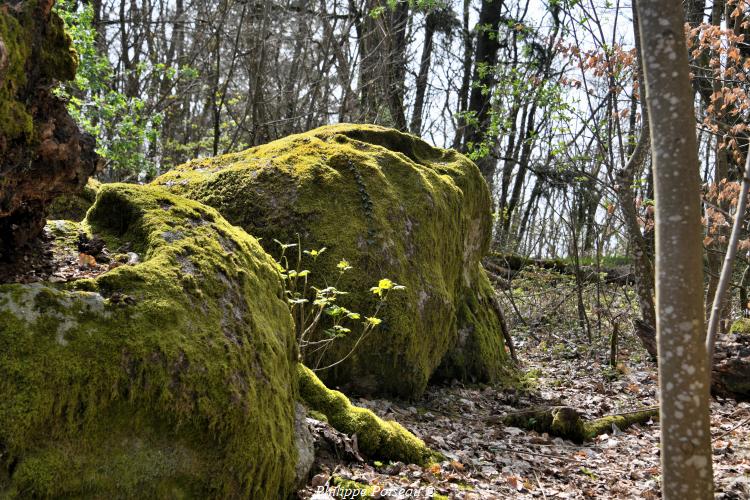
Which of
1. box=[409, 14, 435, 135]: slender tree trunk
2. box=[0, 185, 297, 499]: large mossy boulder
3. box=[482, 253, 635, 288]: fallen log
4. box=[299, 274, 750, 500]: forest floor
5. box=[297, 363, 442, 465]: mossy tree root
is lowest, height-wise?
box=[299, 274, 750, 500]: forest floor

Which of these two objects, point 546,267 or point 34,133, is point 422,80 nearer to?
point 546,267

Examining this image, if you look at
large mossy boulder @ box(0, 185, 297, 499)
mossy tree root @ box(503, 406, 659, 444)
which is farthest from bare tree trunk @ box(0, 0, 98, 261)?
mossy tree root @ box(503, 406, 659, 444)

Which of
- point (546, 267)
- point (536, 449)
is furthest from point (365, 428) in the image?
point (546, 267)

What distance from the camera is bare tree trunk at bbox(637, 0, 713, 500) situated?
2268 millimetres

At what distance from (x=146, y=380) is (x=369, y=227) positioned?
3.60 m

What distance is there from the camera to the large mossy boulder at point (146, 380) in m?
2.11

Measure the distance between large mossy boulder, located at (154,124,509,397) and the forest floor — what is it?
0.37 metres

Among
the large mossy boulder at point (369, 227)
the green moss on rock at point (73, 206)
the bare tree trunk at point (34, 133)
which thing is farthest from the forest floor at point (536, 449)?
the green moss on rock at point (73, 206)

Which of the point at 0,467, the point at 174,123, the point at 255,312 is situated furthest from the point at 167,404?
the point at 174,123

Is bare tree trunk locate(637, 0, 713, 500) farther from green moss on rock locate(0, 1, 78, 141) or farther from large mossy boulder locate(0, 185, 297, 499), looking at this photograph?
green moss on rock locate(0, 1, 78, 141)

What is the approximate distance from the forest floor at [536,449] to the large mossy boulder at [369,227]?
37 cm

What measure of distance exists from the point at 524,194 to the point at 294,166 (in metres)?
18.4

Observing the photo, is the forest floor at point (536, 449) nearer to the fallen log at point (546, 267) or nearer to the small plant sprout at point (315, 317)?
the small plant sprout at point (315, 317)

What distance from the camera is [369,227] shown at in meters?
5.77
